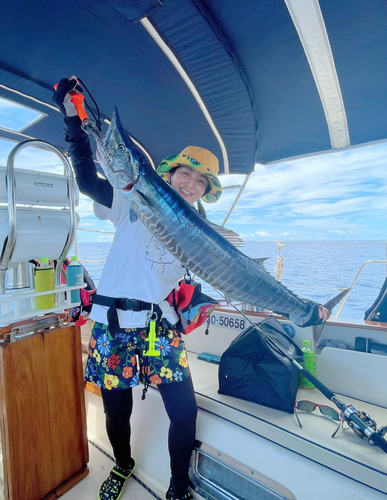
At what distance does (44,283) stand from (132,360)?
→ 0.62 metres

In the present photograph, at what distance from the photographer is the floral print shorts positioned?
4.20 feet

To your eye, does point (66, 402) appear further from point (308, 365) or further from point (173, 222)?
point (308, 365)

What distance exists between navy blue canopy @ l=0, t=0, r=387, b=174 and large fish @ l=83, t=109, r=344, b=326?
802 mm

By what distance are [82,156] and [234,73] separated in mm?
1243

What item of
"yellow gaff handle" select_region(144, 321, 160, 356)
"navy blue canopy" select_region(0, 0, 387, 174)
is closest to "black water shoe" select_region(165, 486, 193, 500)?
"yellow gaff handle" select_region(144, 321, 160, 356)

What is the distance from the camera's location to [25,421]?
126 centimetres

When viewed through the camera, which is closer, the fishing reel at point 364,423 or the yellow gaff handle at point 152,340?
the fishing reel at point 364,423

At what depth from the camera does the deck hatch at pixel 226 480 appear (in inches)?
47.4

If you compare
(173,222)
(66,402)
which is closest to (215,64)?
(173,222)

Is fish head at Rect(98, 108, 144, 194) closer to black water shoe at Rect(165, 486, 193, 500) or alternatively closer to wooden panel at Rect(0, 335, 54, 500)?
wooden panel at Rect(0, 335, 54, 500)

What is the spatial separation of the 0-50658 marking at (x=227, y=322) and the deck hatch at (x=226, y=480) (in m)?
0.87

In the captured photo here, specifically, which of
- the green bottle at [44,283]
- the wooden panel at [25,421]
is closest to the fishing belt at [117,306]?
the green bottle at [44,283]

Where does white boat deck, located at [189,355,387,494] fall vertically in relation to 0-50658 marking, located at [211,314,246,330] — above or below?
below

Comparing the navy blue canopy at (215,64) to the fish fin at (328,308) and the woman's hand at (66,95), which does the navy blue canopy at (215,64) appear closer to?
the woman's hand at (66,95)
